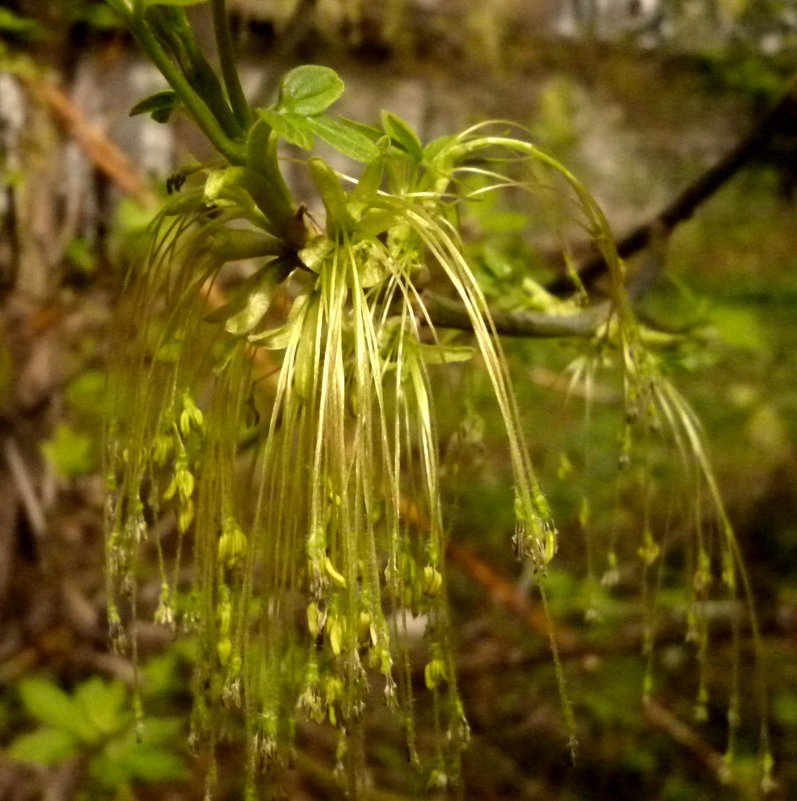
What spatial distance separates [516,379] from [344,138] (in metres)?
0.92

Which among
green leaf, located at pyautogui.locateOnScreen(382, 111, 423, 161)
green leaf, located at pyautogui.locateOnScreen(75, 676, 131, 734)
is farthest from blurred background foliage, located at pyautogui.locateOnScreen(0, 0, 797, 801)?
green leaf, located at pyautogui.locateOnScreen(382, 111, 423, 161)

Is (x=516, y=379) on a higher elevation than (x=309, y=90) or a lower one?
lower

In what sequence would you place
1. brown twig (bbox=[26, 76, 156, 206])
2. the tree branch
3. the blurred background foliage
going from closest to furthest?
1. the tree branch
2. the blurred background foliage
3. brown twig (bbox=[26, 76, 156, 206])

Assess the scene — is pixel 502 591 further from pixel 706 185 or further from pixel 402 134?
pixel 402 134

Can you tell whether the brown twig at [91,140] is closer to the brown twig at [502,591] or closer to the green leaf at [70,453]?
the green leaf at [70,453]

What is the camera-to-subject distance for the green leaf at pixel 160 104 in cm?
49

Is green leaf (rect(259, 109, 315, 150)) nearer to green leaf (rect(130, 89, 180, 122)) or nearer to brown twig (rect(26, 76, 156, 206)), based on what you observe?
green leaf (rect(130, 89, 180, 122))

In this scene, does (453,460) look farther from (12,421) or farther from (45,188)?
(45,188)

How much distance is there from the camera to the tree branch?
0.83 metres

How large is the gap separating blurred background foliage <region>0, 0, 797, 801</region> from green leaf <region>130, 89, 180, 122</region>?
332 millimetres

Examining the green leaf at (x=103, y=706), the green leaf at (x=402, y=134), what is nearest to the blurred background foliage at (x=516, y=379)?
the green leaf at (x=103, y=706)

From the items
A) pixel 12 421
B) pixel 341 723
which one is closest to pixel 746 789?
pixel 341 723

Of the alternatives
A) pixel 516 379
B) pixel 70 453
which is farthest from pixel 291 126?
pixel 70 453

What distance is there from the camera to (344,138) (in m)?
0.47
